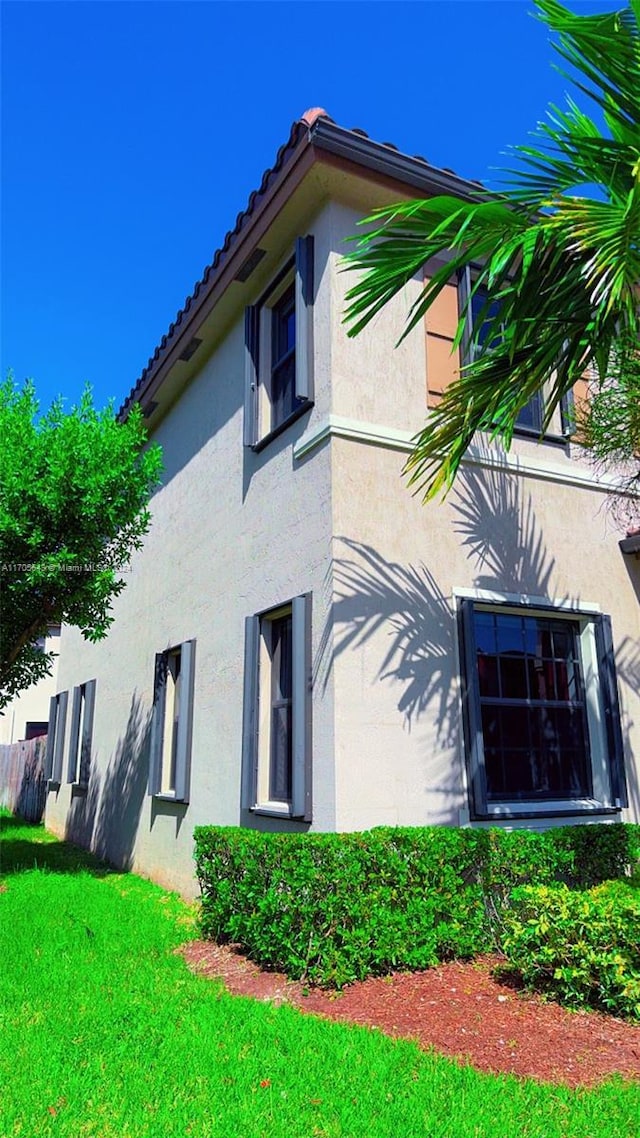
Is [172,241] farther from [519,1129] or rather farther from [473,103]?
[519,1129]

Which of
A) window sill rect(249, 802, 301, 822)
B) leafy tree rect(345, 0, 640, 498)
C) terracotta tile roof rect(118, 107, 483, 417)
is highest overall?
terracotta tile roof rect(118, 107, 483, 417)

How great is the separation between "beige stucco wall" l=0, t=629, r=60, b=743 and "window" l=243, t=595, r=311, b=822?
22.4m

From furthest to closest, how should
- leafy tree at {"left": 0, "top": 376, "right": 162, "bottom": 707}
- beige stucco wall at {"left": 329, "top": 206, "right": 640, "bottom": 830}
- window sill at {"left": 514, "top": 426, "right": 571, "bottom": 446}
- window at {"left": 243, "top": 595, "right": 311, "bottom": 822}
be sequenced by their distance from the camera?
leafy tree at {"left": 0, "top": 376, "right": 162, "bottom": 707}
window sill at {"left": 514, "top": 426, "right": 571, "bottom": 446}
window at {"left": 243, "top": 595, "right": 311, "bottom": 822}
beige stucco wall at {"left": 329, "top": 206, "right": 640, "bottom": 830}

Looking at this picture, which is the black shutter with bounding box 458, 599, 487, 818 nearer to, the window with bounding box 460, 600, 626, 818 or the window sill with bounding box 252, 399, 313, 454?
the window with bounding box 460, 600, 626, 818

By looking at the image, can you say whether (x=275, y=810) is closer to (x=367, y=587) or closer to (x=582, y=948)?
(x=367, y=587)

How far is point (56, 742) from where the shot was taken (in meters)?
16.8

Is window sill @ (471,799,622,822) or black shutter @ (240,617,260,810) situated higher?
black shutter @ (240,617,260,810)

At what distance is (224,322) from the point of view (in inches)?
372

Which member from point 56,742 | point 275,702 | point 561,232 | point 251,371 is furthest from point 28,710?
point 561,232

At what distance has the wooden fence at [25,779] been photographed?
18788mm

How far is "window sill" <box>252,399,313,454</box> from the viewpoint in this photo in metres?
7.04

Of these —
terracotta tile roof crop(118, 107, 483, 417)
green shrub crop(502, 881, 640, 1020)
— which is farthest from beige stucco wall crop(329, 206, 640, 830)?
green shrub crop(502, 881, 640, 1020)

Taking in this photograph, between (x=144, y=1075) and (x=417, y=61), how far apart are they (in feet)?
27.1

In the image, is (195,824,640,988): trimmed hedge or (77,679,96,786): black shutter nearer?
(195,824,640,988): trimmed hedge
